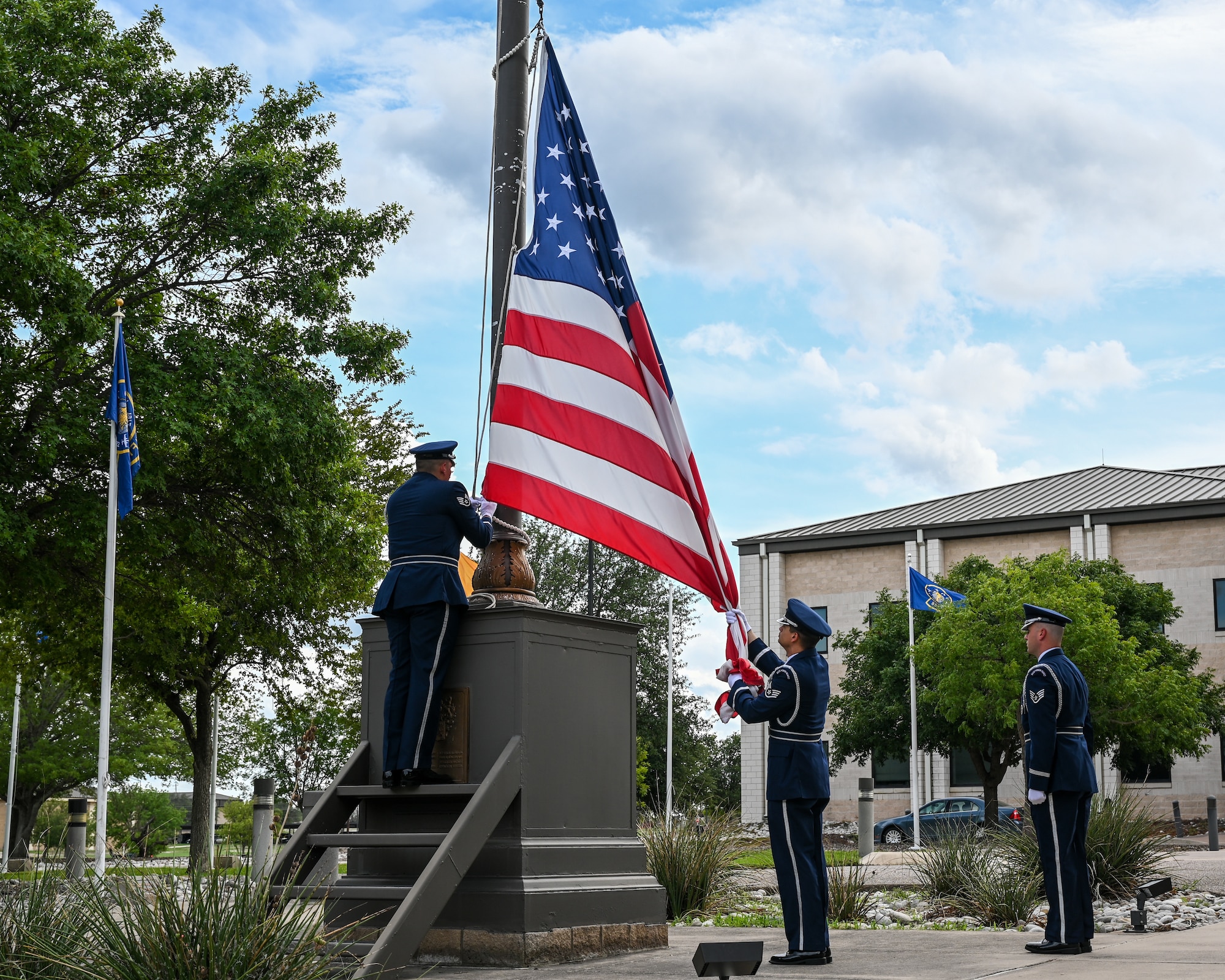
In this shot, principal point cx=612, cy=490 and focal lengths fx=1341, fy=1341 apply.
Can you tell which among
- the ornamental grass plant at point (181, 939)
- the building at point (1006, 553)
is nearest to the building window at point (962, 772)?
the building at point (1006, 553)

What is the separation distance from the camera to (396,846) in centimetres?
810

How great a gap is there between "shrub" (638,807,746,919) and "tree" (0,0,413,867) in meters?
10.3

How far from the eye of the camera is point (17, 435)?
19.0m

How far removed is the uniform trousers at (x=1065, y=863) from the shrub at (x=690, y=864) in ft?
13.4

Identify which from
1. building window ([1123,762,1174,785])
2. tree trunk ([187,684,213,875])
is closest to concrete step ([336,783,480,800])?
tree trunk ([187,684,213,875])

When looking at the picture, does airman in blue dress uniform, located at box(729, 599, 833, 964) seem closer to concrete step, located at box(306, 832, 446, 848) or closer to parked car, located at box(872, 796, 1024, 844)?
concrete step, located at box(306, 832, 446, 848)

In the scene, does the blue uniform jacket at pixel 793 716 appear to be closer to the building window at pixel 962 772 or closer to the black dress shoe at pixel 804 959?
the black dress shoe at pixel 804 959

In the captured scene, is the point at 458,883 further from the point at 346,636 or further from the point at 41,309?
the point at 346,636

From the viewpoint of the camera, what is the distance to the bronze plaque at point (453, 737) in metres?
8.02

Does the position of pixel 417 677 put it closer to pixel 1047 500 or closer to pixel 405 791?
pixel 405 791

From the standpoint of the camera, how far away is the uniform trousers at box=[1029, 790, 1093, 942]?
26.6 feet

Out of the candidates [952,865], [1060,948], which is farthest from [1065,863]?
[952,865]

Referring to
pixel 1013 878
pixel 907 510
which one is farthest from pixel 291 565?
pixel 907 510

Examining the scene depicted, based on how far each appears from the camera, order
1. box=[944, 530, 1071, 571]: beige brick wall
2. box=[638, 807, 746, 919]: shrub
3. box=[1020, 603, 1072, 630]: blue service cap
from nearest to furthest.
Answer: box=[1020, 603, 1072, 630]: blue service cap, box=[638, 807, 746, 919]: shrub, box=[944, 530, 1071, 571]: beige brick wall
